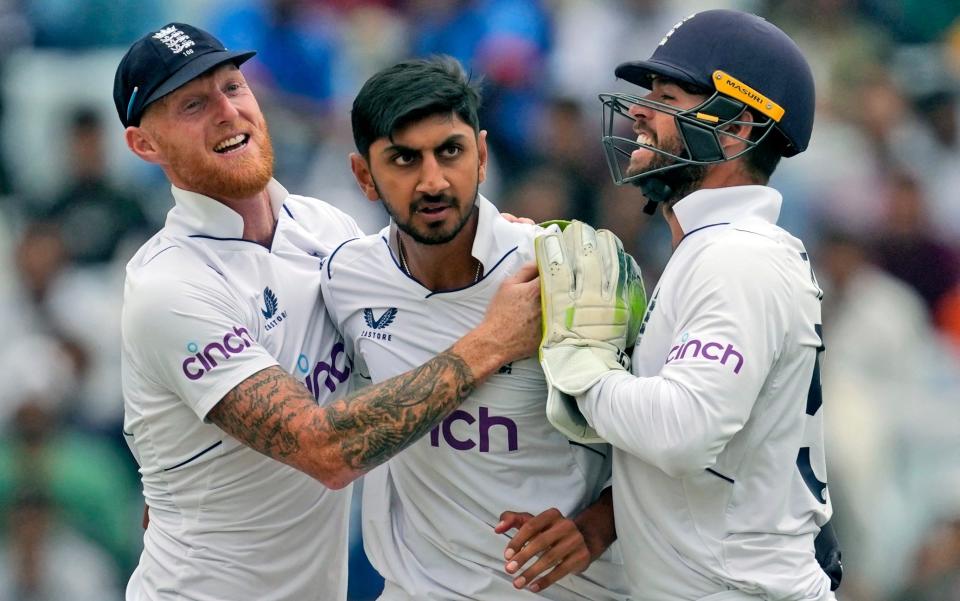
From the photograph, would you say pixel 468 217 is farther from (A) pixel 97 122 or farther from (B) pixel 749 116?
(A) pixel 97 122

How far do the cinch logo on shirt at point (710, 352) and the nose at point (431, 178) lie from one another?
0.85 metres

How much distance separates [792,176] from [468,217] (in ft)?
15.0

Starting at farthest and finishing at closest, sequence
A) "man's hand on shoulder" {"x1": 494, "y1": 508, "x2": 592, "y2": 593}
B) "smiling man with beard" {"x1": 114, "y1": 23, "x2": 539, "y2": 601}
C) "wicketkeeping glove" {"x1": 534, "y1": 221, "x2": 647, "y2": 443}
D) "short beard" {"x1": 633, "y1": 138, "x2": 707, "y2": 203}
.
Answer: "smiling man with beard" {"x1": 114, "y1": 23, "x2": 539, "y2": 601}, "man's hand on shoulder" {"x1": 494, "y1": 508, "x2": 592, "y2": 593}, "short beard" {"x1": 633, "y1": 138, "x2": 707, "y2": 203}, "wicketkeeping glove" {"x1": 534, "y1": 221, "x2": 647, "y2": 443}

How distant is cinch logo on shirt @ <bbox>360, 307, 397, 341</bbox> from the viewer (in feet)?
13.5

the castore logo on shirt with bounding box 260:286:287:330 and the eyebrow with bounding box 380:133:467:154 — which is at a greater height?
the eyebrow with bounding box 380:133:467:154

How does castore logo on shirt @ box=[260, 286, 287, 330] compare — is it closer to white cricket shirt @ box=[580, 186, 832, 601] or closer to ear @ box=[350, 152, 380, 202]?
ear @ box=[350, 152, 380, 202]

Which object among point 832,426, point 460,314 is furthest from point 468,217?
point 832,426

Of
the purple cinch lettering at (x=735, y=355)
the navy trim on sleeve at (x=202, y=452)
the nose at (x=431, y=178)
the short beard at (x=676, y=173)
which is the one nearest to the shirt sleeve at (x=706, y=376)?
the purple cinch lettering at (x=735, y=355)

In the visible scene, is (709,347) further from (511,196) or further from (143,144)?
(511,196)

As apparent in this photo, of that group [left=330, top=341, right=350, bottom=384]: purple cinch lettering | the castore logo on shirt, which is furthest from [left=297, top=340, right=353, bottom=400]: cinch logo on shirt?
the castore logo on shirt

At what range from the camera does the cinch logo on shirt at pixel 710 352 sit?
11.3 feet

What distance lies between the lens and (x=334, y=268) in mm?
4262

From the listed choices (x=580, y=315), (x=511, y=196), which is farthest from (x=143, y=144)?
(x=511, y=196)

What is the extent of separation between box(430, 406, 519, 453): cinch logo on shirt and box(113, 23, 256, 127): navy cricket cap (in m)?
1.28
